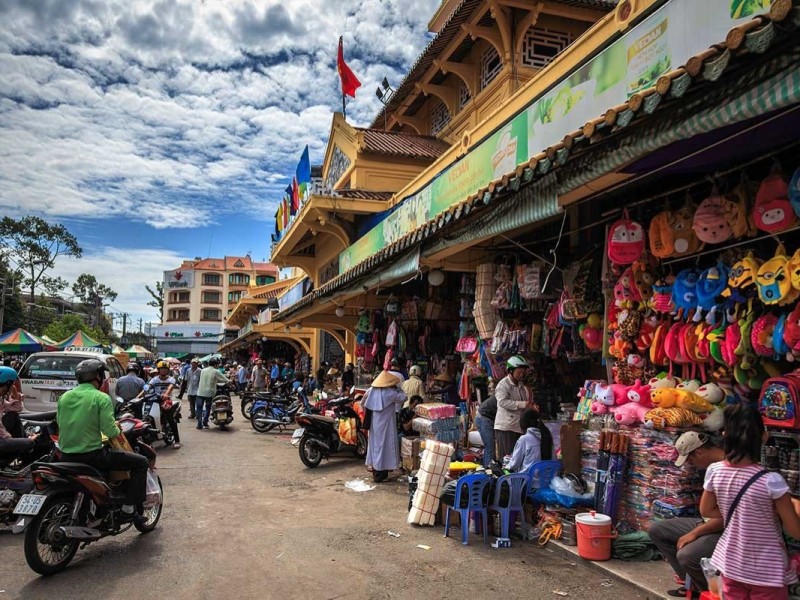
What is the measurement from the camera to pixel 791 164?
4.72 metres

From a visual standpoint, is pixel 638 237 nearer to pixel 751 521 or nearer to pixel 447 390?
pixel 751 521

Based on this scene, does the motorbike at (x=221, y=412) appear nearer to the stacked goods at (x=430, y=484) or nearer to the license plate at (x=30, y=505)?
the stacked goods at (x=430, y=484)

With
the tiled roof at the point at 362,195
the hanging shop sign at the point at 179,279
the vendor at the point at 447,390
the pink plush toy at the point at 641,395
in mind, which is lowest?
the vendor at the point at 447,390

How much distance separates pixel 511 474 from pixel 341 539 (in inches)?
71.7

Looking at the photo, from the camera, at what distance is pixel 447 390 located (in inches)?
429

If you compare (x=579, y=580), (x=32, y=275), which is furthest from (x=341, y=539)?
(x=32, y=275)

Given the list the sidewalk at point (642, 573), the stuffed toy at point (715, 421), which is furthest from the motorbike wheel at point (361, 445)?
the stuffed toy at point (715, 421)

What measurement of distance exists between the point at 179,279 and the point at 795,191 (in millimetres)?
102542

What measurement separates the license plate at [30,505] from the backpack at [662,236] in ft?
18.7

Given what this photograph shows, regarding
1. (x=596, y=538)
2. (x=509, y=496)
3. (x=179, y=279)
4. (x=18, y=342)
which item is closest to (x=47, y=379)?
(x=509, y=496)

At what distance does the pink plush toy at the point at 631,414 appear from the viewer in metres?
5.46

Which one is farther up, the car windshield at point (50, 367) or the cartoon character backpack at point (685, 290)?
the cartoon character backpack at point (685, 290)

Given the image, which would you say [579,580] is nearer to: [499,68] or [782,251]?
[782,251]

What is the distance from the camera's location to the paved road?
474 cm
